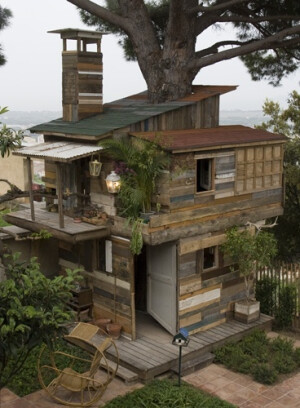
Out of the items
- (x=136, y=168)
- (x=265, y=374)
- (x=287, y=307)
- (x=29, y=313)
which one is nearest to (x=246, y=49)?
(x=136, y=168)

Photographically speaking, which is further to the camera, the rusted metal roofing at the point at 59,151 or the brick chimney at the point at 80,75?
the brick chimney at the point at 80,75

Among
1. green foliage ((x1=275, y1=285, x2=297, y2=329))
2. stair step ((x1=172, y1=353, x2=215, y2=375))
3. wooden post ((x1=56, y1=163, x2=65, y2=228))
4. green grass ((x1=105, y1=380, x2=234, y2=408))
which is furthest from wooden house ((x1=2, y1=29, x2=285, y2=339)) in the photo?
green grass ((x1=105, y1=380, x2=234, y2=408))

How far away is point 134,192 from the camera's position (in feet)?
37.7

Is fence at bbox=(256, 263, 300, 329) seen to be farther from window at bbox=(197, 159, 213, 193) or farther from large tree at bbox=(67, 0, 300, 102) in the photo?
large tree at bbox=(67, 0, 300, 102)

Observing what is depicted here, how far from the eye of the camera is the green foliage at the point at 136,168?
11.3m

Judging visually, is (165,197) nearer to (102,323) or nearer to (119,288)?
(119,288)

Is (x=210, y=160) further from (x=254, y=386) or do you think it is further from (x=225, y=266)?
(x=254, y=386)

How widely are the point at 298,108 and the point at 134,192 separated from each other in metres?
11.2

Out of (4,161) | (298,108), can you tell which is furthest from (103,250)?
(4,161)

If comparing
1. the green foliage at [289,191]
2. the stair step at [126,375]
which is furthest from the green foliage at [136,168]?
the green foliage at [289,191]

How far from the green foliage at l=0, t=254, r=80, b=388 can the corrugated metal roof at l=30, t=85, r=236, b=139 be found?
4.94 m

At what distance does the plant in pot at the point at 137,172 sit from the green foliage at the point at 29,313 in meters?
3.95

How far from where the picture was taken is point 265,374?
36.1ft

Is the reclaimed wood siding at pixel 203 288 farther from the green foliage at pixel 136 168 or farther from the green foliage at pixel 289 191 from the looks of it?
the green foliage at pixel 289 191
